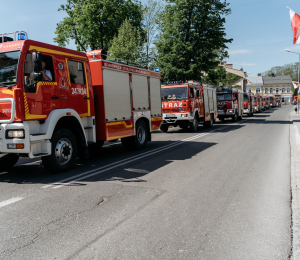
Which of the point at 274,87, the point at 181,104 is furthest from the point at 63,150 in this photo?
the point at 274,87

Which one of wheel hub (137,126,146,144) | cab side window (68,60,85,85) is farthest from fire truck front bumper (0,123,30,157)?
wheel hub (137,126,146,144)

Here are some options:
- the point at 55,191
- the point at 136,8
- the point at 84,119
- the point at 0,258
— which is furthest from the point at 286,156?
the point at 136,8

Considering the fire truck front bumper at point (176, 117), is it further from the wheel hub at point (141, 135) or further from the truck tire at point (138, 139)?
the wheel hub at point (141, 135)

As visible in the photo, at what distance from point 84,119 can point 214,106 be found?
15.2 m

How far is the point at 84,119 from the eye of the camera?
7754mm

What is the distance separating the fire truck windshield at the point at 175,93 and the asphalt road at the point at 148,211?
8.63 meters

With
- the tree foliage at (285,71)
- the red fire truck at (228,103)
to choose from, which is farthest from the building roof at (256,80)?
the red fire truck at (228,103)

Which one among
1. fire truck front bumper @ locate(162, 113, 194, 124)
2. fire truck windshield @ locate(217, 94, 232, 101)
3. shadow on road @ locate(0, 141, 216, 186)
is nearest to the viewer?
shadow on road @ locate(0, 141, 216, 186)

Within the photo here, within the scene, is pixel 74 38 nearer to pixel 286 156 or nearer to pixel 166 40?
pixel 166 40

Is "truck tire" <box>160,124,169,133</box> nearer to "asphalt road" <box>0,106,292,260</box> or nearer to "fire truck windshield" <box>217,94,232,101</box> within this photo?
"asphalt road" <box>0,106,292,260</box>

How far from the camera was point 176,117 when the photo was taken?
1630cm

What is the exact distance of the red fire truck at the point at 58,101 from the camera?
5.93 meters

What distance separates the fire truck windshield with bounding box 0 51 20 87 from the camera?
599 cm

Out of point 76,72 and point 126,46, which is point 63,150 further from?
point 126,46
